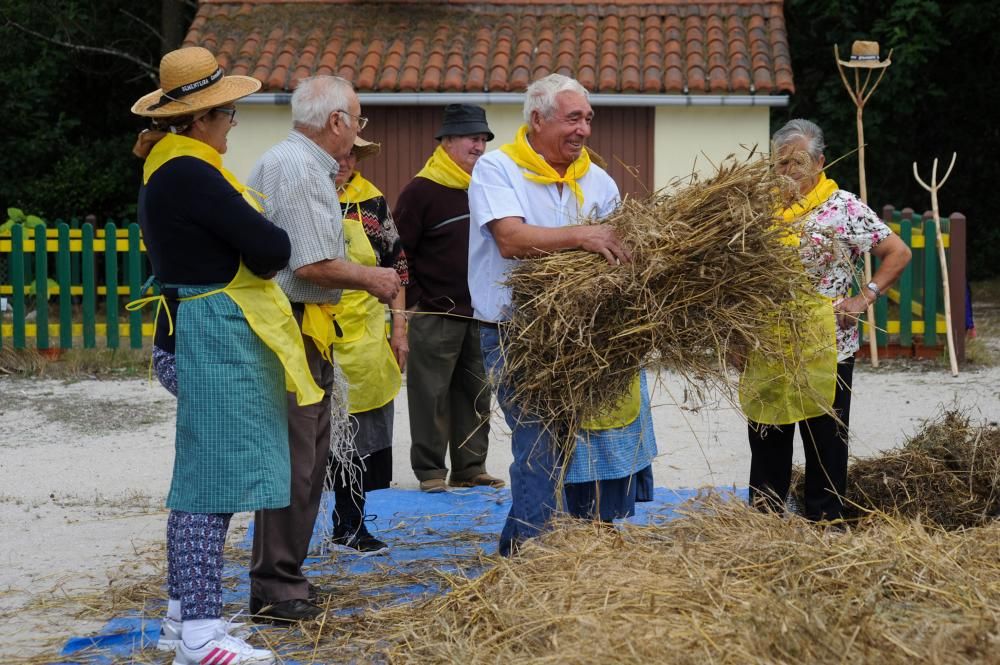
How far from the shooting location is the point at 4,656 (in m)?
4.18

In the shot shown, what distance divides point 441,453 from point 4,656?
9.26ft

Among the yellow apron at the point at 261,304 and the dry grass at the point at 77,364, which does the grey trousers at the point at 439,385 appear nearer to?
the yellow apron at the point at 261,304

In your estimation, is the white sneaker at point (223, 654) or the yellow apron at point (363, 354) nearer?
the white sneaker at point (223, 654)

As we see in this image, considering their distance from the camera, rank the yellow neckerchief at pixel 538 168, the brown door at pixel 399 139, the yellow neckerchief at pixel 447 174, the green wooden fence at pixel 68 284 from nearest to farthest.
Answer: the yellow neckerchief at pixel 538 168 → the yellow neckerchief at pixel 447 174 → the green wooden fence at pixel 68 284 → the brown door at pixel 399 139

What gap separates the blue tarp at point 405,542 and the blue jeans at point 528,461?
0.91ft

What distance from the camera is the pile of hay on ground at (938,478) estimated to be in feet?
17.4

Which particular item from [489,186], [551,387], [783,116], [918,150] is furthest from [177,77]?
[918,150]

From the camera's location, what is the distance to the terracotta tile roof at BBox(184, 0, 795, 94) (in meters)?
13.3

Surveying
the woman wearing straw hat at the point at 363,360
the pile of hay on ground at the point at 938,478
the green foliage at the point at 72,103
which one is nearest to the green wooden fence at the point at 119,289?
the pile of hay on ground at the point at 938,478

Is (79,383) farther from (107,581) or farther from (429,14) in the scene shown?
(429,14)

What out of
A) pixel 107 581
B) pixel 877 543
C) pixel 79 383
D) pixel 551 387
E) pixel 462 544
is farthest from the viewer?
pixel 79 383

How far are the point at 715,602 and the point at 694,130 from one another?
34.4 ft

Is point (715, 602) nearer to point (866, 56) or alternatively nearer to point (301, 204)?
point (301, 204)

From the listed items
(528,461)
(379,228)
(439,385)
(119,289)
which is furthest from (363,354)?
(119,289)
